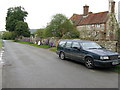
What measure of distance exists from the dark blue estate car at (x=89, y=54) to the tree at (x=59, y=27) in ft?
41.5

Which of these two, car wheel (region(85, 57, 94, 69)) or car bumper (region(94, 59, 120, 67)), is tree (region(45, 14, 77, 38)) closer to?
car wheel (region(85, 57, 94, 69))

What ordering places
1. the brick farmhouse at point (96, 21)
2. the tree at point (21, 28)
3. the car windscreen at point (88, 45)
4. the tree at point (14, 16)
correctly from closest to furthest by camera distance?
the car windscreen at point (88, 45)
the brick farmhouse at point (96, 21)
the tree at point (21, 28)
the tree at point (14, 16)

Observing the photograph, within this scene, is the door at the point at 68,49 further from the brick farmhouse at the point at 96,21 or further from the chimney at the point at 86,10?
the chimney at the point at 86,10

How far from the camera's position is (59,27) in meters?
23.2

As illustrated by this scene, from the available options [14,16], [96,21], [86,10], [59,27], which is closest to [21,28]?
[14,16]

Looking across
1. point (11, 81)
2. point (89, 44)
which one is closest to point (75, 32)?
point (89, 44)

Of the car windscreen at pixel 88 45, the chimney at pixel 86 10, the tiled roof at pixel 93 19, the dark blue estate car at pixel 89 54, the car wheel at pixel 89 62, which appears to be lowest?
the car wheel at pixel 89 62

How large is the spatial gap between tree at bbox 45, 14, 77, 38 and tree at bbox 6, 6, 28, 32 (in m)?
29.8

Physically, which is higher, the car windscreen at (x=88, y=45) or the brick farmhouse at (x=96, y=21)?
the brick farmhouse at (x=96, y=21)

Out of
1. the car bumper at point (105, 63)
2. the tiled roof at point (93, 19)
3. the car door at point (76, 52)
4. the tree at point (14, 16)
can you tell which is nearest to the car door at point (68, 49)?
the car door at point (76, 52)

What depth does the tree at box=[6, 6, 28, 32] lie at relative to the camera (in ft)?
163

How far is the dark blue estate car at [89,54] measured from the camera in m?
6.49

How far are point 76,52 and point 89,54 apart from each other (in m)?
1.27

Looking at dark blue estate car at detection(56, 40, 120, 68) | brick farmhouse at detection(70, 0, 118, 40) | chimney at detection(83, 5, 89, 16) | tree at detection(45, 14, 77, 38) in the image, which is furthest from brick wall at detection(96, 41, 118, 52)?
chimney at detection(83, 5, 89, 16)
